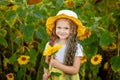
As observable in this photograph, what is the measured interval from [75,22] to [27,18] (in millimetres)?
419

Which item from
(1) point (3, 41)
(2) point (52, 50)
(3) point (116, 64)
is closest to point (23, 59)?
(1) point (3, 41)

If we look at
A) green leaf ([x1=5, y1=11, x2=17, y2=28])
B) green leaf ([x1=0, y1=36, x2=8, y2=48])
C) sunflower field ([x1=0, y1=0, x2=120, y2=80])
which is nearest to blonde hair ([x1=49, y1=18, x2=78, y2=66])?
sunflower field ([x1=0, y1=0, x2=120, y2=80])

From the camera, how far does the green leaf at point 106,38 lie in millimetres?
2361

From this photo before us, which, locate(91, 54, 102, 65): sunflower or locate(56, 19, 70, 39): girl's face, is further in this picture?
locate(91, 54, 102, 65): sunflower

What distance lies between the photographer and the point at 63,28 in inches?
78.2

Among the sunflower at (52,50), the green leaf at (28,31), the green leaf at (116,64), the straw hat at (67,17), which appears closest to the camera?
the sunflower at (52,50)

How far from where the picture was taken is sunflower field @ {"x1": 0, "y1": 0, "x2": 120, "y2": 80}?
237 cm

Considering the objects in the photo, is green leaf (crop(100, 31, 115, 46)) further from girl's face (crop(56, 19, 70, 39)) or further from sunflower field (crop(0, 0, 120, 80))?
girl's face (crop(56, 19, 70, 39))

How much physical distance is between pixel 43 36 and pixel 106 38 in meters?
0.32

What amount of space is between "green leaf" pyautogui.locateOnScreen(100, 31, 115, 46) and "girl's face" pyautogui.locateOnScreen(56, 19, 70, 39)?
410 millimetres

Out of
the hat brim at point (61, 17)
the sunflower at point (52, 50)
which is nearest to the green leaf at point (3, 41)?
the hat brim at point (61, 17)

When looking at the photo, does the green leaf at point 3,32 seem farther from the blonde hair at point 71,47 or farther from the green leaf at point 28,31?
the blonde hair at point 71,47

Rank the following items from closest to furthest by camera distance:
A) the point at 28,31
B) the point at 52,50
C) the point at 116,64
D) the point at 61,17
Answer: the point at 52,50
the point at 61,17
the point at 28,31
the point at 116,64

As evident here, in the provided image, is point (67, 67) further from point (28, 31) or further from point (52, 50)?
point (28, 31)
